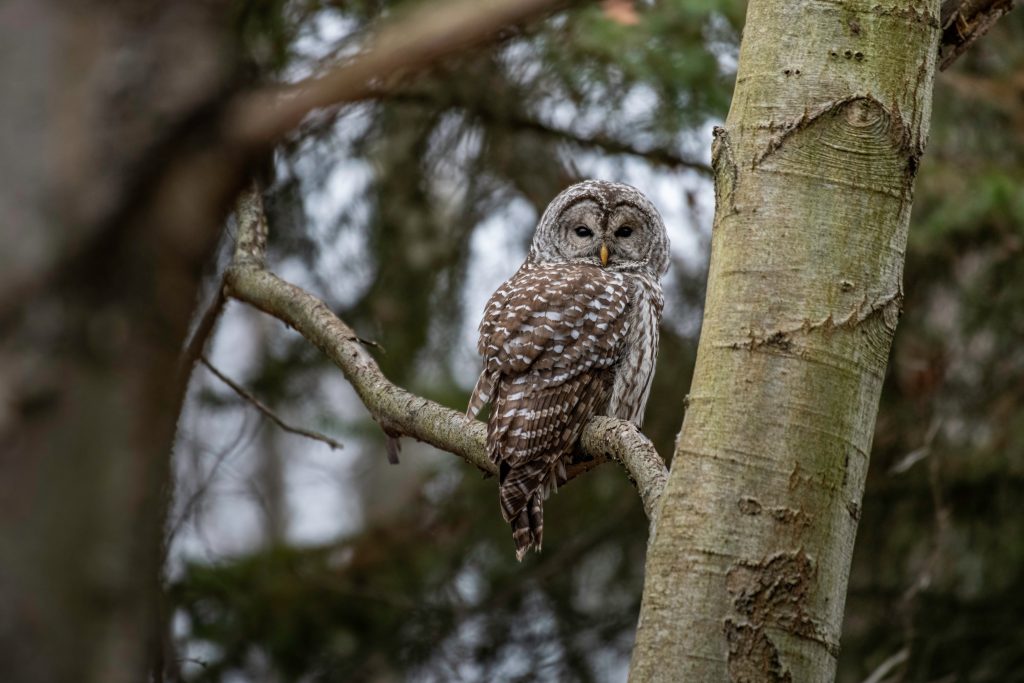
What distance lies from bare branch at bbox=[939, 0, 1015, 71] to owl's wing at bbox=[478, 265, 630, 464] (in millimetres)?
1821

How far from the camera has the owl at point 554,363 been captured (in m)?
3.97

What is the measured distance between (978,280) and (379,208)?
315 cm

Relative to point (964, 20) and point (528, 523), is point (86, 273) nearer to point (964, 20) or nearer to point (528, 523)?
point (964, 20)

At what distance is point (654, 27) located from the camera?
5.13 metres

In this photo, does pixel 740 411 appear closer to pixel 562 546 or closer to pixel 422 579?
pixel 562 546

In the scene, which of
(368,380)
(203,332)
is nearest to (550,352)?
(368,380)

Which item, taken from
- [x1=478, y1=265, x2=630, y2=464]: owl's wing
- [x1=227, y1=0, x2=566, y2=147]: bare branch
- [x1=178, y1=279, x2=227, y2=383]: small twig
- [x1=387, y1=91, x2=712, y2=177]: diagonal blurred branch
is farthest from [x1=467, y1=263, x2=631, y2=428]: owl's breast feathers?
[x1=227, y1=0, x2=566, y2=147]: bare branch

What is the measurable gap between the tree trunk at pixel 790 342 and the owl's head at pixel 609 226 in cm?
263

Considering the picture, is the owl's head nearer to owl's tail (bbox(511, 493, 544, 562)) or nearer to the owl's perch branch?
owl's tail (bbox(511, 493, 544, 562))

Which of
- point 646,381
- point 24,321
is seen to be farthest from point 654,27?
point 24,321

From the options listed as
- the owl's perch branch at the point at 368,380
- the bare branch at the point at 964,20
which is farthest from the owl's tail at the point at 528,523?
the bare branch at the point at 964,20

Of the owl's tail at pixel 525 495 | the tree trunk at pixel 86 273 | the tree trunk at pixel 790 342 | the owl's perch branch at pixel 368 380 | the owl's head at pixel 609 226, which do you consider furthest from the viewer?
the owl's head at pixel 609 226

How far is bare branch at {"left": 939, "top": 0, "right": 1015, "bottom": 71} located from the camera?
2.74m

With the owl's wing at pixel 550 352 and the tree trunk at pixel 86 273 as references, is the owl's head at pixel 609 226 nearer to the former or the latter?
the owl's wing at pixel 550 352
